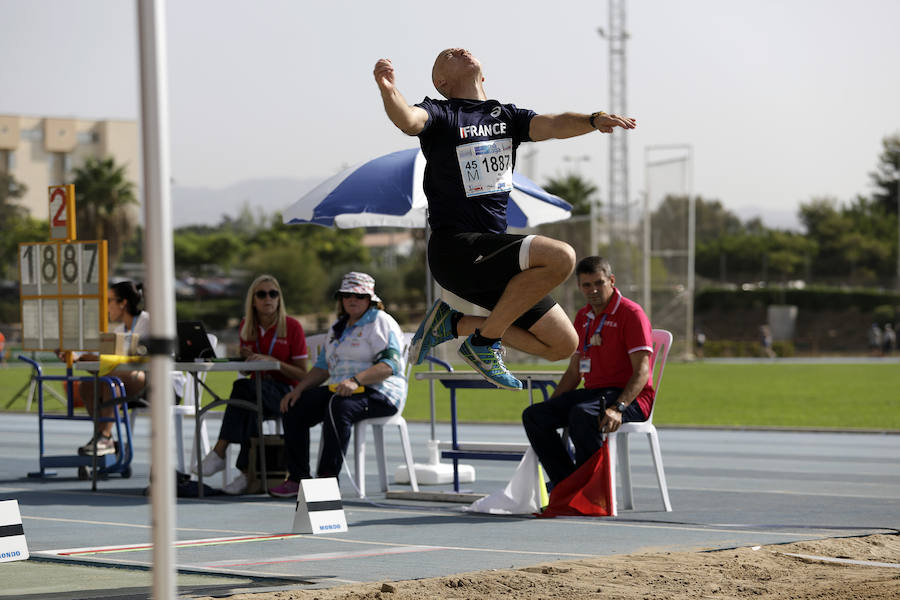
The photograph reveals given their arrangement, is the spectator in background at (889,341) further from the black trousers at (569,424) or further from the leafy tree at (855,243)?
the black trousers at (569,424)

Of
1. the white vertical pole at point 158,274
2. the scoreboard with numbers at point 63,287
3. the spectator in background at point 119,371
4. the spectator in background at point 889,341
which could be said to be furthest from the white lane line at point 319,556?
the spectator in background at point 889,341

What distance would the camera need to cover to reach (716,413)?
19844 mm

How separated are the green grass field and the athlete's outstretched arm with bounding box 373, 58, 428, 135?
11.9 metres

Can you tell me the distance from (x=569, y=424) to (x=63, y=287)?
16.7 feet

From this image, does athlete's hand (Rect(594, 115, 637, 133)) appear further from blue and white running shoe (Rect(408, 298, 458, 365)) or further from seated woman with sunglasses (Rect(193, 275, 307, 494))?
seated woman with sunglasses (Rect(193, 275, 307, 494))

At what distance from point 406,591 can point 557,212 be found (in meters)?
6.02

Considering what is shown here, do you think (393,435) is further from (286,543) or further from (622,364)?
(286,543)

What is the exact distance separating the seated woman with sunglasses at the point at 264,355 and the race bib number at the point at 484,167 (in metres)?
4.36

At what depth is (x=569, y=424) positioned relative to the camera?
7918 millimetres

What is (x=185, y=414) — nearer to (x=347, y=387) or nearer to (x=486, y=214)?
(x=347, y=387)

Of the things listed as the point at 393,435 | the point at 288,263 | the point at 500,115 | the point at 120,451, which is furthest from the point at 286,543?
the point at 288,263

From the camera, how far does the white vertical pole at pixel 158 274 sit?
9.89 feet

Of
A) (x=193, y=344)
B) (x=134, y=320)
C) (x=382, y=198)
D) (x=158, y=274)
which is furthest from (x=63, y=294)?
(x=158, y=274)

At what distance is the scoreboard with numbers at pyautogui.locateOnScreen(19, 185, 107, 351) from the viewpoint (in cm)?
1055
